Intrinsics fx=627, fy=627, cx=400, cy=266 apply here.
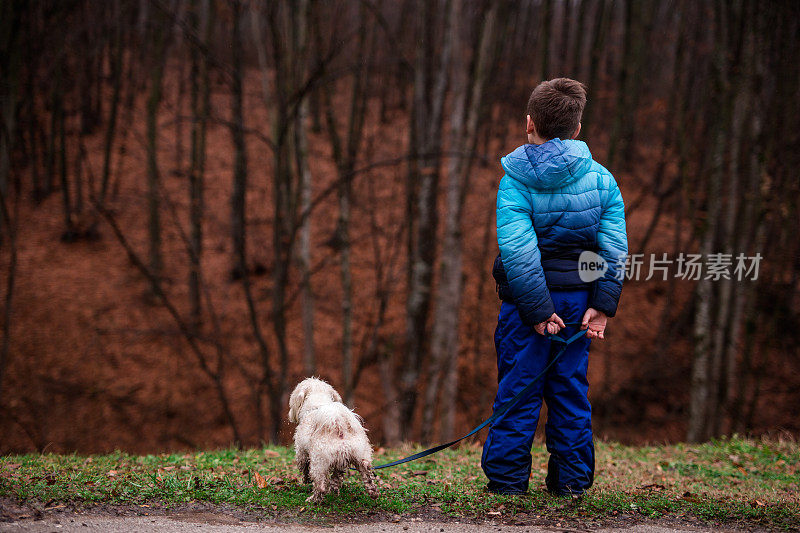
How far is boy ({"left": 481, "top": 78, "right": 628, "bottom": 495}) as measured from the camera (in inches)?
151

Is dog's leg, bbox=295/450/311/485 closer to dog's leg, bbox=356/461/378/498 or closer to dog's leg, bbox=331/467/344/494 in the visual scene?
dog's leg, bbox=331/467/344/494

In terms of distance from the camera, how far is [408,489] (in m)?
4.46

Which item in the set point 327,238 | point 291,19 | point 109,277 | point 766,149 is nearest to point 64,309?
point 109,277

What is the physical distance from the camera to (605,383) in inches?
556

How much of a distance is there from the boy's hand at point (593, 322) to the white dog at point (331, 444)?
1515mm

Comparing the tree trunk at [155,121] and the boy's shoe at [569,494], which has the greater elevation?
the tree trunk at [155,121]

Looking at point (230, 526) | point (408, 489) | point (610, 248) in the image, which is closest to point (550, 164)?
point (610, 248)

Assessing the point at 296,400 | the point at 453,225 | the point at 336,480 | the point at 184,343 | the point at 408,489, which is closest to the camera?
the point at 336,480

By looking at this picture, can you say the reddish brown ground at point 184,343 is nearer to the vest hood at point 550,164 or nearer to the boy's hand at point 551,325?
the vest hood at point 550,164

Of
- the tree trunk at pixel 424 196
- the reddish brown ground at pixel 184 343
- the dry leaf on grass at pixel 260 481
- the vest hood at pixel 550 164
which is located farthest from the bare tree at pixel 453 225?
the vest hood at pixel 550 164

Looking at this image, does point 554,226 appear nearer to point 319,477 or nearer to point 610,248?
point 610,248

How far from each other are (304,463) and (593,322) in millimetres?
2079

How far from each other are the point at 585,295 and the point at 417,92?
22.3 ft

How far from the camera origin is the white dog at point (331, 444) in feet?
12.0
